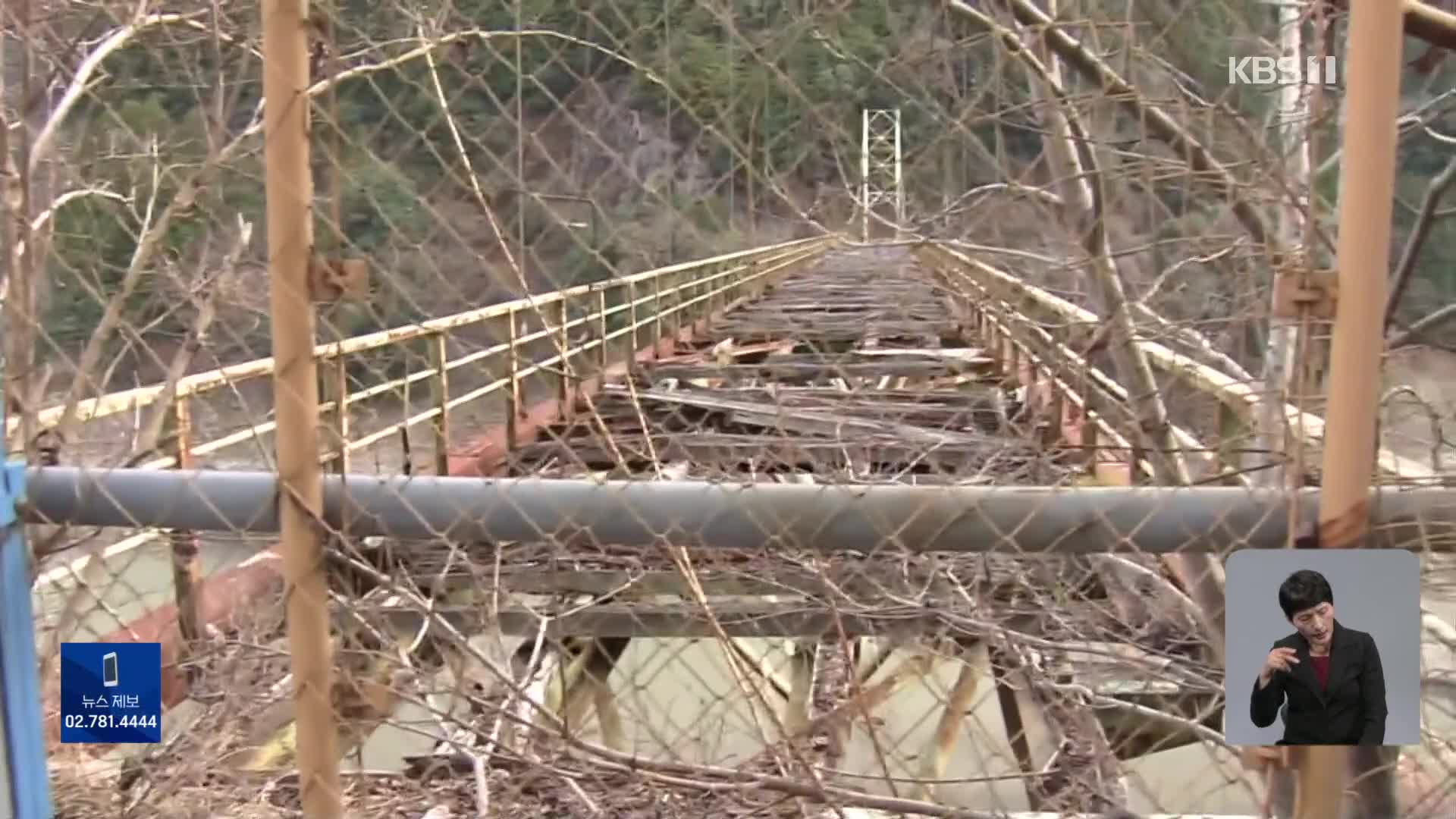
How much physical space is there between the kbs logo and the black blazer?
34.6 inches

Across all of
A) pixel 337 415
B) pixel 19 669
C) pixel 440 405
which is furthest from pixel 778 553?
pixel 440 405

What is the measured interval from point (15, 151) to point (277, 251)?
941mm

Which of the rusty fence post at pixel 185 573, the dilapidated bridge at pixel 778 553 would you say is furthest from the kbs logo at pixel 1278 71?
the rusty fence post at pixel 185 573

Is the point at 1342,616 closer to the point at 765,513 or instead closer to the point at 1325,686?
the point at 1325,686

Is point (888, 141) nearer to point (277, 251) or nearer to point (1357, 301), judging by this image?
point (1357, 301)

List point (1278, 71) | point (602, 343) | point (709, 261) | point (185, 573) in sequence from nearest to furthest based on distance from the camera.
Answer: point (1278, 71), point (709, 261), point (185, 573), point (602, 343)

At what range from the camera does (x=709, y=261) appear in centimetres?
257

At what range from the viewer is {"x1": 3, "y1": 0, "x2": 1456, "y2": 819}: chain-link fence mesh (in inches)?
74.0

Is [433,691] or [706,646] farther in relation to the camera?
[706,646]

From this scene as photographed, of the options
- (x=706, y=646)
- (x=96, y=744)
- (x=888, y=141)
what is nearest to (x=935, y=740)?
(x=706, y=646)

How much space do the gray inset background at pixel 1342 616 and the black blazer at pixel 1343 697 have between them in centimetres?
1

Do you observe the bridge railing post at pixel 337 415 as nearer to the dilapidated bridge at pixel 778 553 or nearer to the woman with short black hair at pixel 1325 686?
the dilapidated bridge at pixel 778 553

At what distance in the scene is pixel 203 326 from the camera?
243 centimetres

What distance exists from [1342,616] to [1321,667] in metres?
0.10
